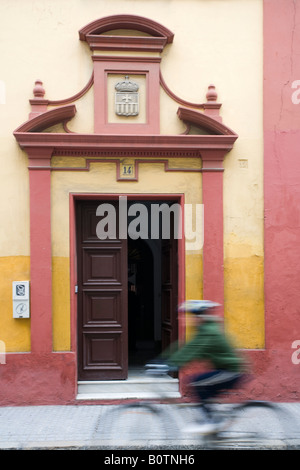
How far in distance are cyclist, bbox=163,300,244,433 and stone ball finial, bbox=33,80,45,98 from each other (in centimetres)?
423

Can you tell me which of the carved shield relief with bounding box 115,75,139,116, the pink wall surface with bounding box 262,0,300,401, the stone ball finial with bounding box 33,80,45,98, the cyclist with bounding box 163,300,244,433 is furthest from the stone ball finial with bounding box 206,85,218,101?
the cyclist with bounding box 163,300,244,433

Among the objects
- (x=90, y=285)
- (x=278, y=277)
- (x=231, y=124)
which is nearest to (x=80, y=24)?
(x=231, y=124)

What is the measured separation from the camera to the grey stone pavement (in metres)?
5.39

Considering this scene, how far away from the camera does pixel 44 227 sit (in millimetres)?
7754

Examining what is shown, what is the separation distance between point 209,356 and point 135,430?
116cm

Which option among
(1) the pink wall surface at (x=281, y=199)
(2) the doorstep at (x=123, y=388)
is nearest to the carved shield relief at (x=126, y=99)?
(1) the pink wall surface at (x=281, y=199)

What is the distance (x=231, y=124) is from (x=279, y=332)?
10.5ft

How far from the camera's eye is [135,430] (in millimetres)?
5551

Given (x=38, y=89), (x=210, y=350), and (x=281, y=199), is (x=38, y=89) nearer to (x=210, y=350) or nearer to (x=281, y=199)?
(x=281, y=199)

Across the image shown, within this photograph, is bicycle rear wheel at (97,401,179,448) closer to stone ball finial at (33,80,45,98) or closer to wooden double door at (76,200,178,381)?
wooden double door at (76,200,178,381)

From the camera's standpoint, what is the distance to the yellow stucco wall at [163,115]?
7.81 metres
